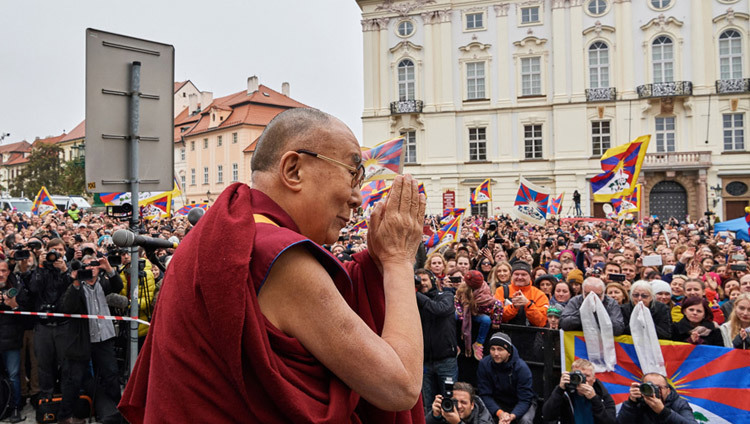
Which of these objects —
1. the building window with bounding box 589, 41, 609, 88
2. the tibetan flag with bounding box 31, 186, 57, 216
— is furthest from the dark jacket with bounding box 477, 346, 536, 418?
the building window with bounding box 589, 41, 609, 88

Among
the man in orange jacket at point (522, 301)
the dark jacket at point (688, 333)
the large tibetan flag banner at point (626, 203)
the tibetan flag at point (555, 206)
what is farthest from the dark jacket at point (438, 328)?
the tibetan flag at point (555, 206)

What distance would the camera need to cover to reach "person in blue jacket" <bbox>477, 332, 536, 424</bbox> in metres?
5.80

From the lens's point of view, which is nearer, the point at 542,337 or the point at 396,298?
the point at 396,298

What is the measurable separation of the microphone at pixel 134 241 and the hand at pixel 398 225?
1.78m

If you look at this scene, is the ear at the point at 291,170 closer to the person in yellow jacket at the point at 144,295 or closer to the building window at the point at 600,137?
the person in yellow jacket at the point at 144,295

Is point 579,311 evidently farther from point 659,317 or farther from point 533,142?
point 533,142

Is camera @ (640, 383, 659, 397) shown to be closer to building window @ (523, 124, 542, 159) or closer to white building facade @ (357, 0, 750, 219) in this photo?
white building facade @ (357, 0, 750, 219)

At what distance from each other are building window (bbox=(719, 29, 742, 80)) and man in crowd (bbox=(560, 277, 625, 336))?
36.0 m

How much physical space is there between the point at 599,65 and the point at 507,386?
1397 inches

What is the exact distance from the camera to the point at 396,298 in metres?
1.52

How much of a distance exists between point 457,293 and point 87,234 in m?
10.5

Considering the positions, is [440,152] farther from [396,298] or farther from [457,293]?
[396,298]

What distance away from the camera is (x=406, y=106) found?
130 ft

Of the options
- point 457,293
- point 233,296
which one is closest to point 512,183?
point 457,293
